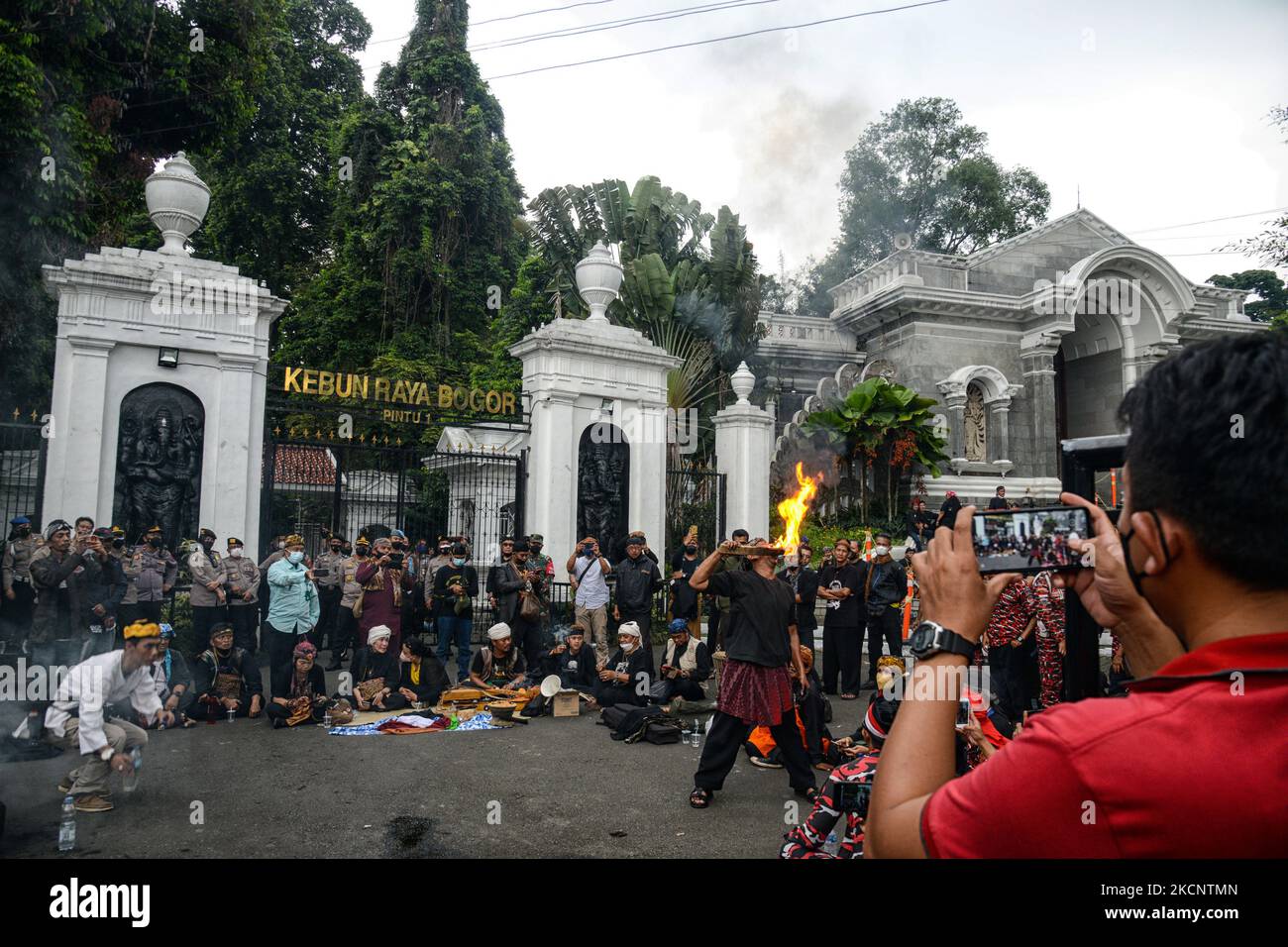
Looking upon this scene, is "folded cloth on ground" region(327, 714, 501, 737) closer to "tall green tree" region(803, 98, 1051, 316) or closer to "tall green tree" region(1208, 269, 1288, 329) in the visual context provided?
"tall green tree" region(803, 98, 1051, 316)

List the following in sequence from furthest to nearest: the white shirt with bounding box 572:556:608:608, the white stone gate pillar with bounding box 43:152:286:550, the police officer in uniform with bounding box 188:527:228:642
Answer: the white shirt with bounding box 572:556:608:608 < the white stone gate pillar with bounding box 43:152:286:550 < the police officer in uniform with bounding box 188:527:228:642

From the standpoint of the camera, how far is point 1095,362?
2397 centimetres

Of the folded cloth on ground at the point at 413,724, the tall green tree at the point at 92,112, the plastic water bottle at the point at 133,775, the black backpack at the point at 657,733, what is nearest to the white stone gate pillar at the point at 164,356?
the tall green tree at the point at 92,112

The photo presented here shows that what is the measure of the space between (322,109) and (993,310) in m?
22.6

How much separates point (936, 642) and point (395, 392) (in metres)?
10.5

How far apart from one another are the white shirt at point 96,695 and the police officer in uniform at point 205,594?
8.25 feet

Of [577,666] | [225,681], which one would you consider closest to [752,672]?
[577,666]

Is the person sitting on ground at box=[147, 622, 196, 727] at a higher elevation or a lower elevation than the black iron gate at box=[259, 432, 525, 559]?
lower

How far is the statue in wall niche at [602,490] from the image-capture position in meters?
12.2

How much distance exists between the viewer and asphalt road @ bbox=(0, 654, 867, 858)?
4738 millimetres

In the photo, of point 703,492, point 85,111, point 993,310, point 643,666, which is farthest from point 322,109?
point 643,666

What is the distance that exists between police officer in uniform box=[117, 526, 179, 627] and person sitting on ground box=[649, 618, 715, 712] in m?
5.62

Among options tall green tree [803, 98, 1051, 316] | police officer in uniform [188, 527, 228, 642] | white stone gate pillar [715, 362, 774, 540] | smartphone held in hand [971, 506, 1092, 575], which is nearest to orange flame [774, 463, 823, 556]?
white stone gate pillar [715, 362, 774, 540]
